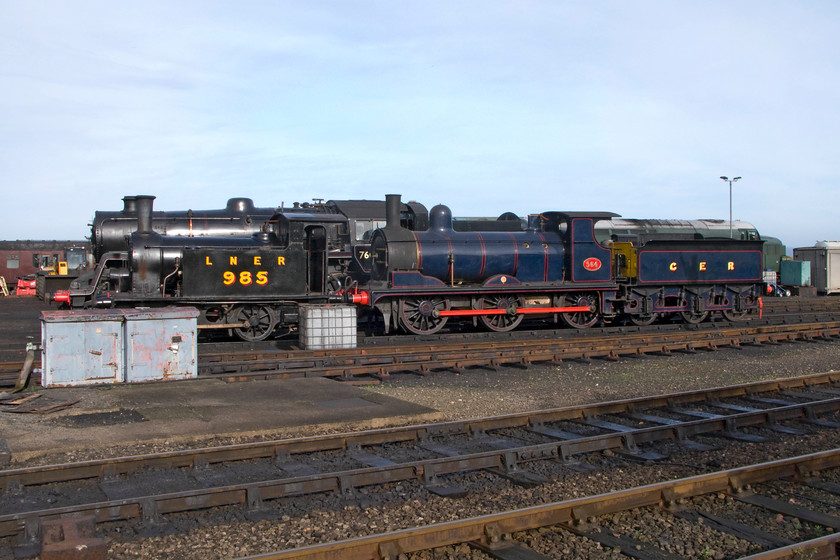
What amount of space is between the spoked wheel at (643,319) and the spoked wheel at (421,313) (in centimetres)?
581

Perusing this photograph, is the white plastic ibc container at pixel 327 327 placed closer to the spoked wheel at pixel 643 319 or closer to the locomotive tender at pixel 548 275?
the locomotive tender at pixel 548 275

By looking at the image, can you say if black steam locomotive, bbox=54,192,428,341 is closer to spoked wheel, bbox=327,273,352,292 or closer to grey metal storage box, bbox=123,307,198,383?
spoked wheel, bbox=327,273,352,292

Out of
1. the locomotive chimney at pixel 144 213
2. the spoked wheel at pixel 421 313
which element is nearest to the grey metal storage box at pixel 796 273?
the spoked wheel at pixel 421 313

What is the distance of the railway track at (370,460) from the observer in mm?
6078

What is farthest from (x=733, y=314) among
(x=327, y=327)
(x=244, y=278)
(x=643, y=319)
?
(x=244, y=278)

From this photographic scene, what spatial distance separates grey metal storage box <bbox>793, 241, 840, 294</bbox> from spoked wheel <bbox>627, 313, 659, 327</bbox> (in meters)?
23.4

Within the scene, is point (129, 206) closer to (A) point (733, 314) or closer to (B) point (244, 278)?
(B) point (244, 278)

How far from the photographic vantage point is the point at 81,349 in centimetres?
1098

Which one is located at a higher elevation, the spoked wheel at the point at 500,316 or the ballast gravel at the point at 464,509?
the spoked wheel at the point at 500,316

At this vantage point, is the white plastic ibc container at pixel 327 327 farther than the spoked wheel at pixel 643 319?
No

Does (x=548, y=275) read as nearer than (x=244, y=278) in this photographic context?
No

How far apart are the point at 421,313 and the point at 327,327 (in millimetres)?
3377

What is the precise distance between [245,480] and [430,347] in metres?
8.61

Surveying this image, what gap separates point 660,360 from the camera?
48.1 feet
